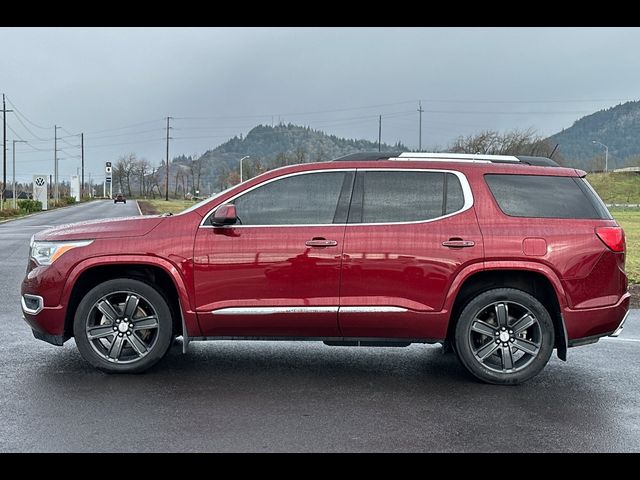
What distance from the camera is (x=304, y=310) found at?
18.5 ft

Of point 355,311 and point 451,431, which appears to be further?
point 355,311

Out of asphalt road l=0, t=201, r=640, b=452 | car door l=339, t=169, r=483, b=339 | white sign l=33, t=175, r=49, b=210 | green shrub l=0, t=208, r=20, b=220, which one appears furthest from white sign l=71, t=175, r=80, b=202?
car door l=339, t=169, r=483, b=339

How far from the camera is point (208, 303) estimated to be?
5680mm

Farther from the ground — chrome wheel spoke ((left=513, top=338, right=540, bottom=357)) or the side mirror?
the side mirror

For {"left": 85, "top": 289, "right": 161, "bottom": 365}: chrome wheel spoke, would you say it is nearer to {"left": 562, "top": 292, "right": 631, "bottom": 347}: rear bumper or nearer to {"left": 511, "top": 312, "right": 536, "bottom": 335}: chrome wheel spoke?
{"left": 511, "top": 312, "right": 536, "bottom": 335}: chrome wheel spoke

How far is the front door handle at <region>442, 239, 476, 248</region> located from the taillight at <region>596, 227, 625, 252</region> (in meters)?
1.09

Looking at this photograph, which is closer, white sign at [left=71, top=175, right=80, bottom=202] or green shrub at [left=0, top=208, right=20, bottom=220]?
green shrub at [left=0, top=208, right=20, bottom=220]

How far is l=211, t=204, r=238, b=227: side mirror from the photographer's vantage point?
5617mm

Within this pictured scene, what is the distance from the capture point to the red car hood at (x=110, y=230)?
5.79 metres

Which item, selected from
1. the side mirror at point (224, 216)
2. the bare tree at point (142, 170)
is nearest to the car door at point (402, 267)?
the side mirror at point (224, 216)

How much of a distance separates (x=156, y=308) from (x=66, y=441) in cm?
168

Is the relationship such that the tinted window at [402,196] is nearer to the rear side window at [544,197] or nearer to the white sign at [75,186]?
the rear side window at [544,197]
